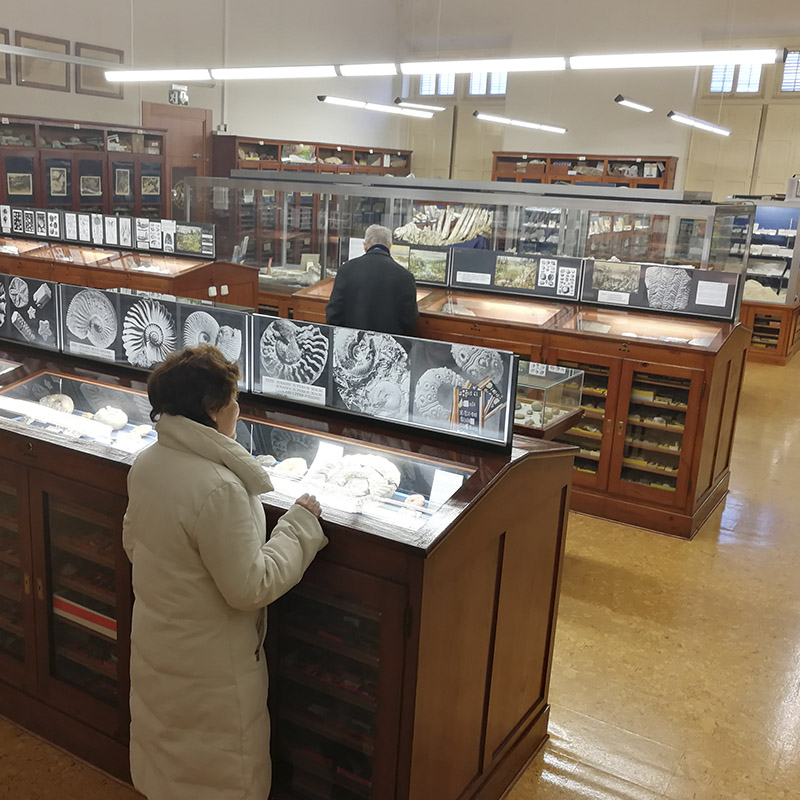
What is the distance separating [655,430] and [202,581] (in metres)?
4.06

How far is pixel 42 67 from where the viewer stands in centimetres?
1115

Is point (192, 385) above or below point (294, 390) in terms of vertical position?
above

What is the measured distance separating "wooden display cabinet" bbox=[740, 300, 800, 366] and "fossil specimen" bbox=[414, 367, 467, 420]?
9.53 m

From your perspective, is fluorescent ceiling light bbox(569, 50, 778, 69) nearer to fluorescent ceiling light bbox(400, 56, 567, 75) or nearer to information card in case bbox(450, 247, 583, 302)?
fluorescent ceiling light bbox(400, 56, 567, 75)

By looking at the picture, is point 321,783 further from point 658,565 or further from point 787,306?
point 787,306

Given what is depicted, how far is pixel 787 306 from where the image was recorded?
10.9 m

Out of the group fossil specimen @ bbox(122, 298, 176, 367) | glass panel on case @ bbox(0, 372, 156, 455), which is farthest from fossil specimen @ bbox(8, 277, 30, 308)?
fossil specimen @ bbox(122, 298, 176, 367)

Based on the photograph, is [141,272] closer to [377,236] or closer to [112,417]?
[377,236]

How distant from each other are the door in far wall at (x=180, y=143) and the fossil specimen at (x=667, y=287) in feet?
29.0

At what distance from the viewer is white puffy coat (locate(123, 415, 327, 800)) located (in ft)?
6.54

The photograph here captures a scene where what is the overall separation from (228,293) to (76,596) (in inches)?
222

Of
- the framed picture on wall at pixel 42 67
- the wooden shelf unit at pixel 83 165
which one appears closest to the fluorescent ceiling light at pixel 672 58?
the wooden shelf unit at pixel 83 165

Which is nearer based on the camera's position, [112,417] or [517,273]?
[112,417]

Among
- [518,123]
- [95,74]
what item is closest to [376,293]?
[95,74]
